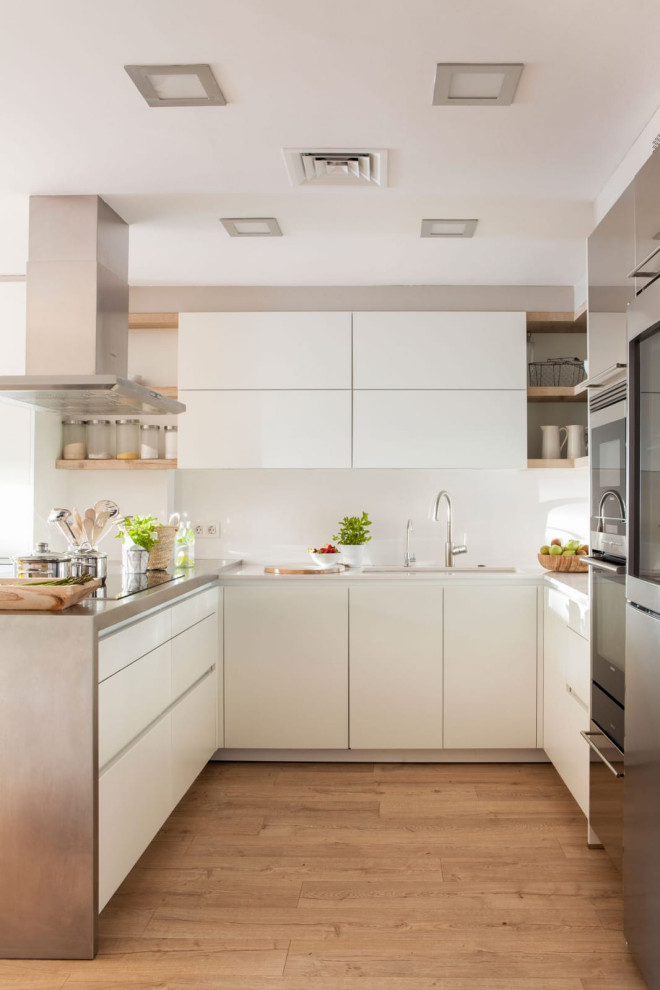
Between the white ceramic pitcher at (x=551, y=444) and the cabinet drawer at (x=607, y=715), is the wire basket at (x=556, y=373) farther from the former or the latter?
the cabinet drawer at (x=607, y=715)

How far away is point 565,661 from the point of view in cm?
310

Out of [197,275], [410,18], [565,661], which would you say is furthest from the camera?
[197,275]

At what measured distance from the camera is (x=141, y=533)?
3.05 meters

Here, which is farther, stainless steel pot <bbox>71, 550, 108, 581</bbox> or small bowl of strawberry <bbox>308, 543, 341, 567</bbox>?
small bowl of strawberry <bbox>308, 543, 341, 567</bbox>

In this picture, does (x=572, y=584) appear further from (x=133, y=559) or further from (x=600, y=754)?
(x=133, y=559)

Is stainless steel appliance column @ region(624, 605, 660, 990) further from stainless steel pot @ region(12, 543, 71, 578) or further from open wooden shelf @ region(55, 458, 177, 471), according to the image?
open wooden shelf @ region(55, 458, 177, 471)

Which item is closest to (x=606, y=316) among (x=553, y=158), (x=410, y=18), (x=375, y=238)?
(x=553, y=158)

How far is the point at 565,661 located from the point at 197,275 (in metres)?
2.56

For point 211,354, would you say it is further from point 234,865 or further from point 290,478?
point 234,865

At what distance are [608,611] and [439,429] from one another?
1.71 meters

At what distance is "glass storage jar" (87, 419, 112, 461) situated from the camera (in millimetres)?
4094

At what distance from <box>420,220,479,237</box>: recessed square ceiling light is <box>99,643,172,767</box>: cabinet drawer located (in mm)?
1976

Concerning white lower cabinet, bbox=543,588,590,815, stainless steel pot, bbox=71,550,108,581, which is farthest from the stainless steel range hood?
white lower cabinet, bbox=543,588,590,815

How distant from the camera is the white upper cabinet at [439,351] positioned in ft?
12.8
